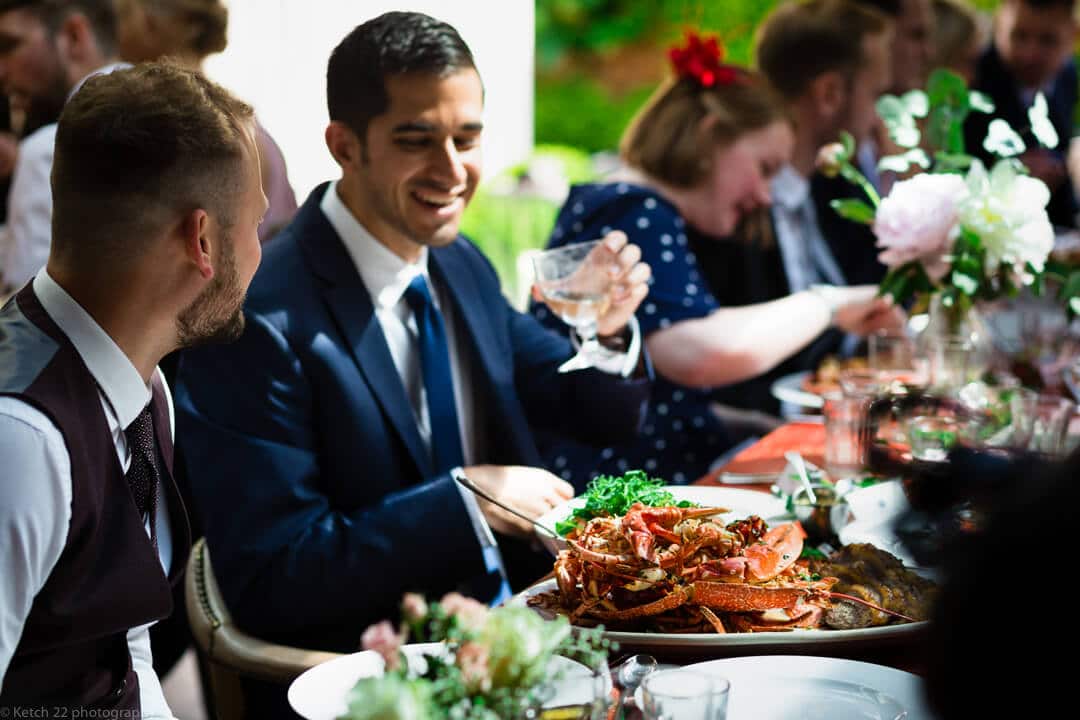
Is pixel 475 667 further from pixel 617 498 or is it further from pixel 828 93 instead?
pixel 828 93

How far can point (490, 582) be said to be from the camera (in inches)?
80.7

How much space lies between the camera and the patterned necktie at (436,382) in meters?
2.03

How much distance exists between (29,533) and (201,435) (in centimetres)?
72

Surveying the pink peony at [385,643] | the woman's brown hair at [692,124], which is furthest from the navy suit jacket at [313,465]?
the woman's brown hair at [692,124]

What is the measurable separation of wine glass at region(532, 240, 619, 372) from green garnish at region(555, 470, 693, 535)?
556 mm

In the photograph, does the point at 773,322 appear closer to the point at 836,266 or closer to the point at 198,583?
the point at 836,266

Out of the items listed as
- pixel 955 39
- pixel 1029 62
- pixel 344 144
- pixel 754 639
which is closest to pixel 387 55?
pixel 344 144

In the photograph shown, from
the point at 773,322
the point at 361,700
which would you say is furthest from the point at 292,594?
the point at 773,322

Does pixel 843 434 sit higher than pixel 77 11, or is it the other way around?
pixel 77 11

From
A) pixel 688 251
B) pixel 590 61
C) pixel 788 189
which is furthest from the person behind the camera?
pixel 590 61

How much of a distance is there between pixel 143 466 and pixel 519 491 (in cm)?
62

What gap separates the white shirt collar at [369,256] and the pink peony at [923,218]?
890mm

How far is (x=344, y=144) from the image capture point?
2.00m

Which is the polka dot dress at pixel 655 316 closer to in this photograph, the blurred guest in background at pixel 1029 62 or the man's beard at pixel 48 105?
the man's beard at pixel 48 105
